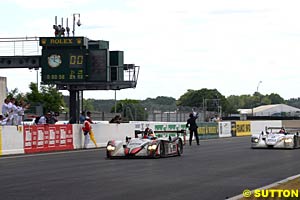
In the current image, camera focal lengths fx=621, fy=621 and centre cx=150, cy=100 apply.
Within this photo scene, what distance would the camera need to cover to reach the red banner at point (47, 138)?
24.1 metres

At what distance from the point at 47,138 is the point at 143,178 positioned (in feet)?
41.2

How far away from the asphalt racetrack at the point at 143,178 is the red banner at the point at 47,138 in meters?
5.85

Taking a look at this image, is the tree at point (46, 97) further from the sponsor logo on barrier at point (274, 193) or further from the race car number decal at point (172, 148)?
the sponsor logo on barrier at point (274, 193)

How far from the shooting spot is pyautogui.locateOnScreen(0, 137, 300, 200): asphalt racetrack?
1054 centimetres

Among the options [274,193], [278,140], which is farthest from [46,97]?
[274,193]

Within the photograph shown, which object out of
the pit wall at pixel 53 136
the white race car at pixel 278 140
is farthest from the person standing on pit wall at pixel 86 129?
the white race car at pixel 278 140

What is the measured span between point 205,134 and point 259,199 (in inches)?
1323

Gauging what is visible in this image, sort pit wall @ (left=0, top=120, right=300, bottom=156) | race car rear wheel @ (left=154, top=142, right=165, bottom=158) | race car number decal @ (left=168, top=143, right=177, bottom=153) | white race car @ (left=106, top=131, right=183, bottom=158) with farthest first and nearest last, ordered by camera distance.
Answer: pit wall @ (left=0, top=120, right=300, bottom=156), race car number decal @ (left=168, top=143, right=177, bottom=153), race car rear wheel @ (left=154, top=142, right=165, bottom=158), white race car @ (left=106, top=131, right=183, bottom=158)

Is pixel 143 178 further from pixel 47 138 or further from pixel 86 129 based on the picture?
pixel 86 129

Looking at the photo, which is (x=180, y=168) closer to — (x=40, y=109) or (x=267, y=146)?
(x=267, y=146)

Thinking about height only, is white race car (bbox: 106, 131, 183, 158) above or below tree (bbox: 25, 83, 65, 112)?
below

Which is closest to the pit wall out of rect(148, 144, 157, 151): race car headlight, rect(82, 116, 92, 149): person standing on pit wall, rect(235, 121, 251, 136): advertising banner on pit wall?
rect(82, 116, 92, 149): person standing on pit wall

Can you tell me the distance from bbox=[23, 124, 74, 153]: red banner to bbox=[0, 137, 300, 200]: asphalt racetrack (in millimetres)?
5847

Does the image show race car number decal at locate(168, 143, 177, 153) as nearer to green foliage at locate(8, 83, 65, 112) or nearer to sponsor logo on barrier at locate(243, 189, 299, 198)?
sponsor logo on barrier at locate(243, 189, 299, 198)
